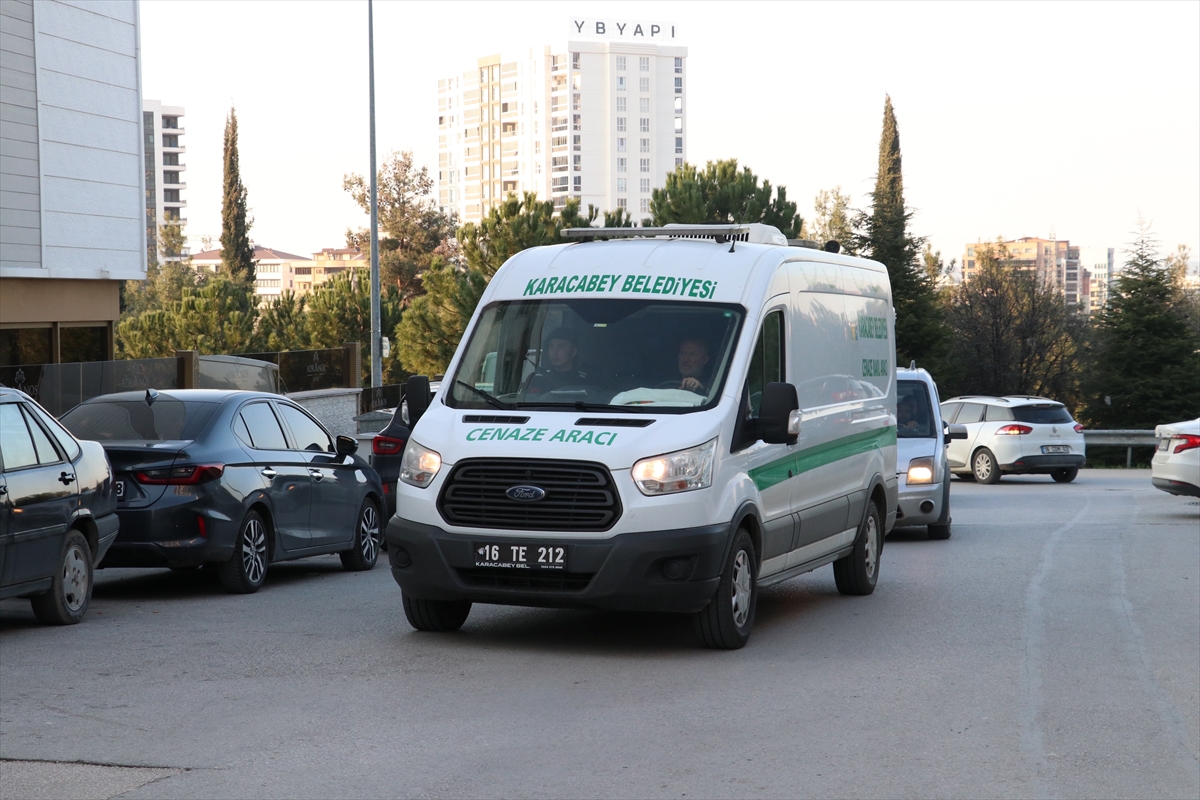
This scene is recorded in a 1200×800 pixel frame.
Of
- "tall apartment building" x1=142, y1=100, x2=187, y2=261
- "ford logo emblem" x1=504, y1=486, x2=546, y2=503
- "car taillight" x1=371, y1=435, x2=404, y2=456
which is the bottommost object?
"car taillight" x1=371, y1=435, x2=404, y2=456

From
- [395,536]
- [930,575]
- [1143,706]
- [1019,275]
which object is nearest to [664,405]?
[395,536]

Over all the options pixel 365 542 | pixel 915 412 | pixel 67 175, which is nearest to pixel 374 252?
pixel 67 175

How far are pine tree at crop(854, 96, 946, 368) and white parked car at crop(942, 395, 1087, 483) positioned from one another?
23.8m

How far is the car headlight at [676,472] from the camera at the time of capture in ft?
27.2

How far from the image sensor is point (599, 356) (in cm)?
912

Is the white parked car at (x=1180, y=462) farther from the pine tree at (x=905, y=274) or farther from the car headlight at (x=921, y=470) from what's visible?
the pine tree at (x=905, y=274)

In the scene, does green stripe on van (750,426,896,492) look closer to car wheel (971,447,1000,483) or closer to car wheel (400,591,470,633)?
car wheel (400,591,470,633)

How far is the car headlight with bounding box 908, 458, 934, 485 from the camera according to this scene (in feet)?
54.9

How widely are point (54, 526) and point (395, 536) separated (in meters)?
2.20

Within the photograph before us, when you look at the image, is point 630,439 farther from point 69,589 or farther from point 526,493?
point 69,589

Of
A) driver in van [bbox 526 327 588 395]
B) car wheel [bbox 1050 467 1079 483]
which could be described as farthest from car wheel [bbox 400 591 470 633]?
car wheel [bbox 1050 467 1079 483]

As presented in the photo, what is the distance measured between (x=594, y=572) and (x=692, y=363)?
4.92 feet

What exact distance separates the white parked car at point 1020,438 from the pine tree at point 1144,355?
75.1ft

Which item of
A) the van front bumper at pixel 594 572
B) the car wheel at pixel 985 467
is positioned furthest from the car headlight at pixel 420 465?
the car wheel at pixel 985 467
